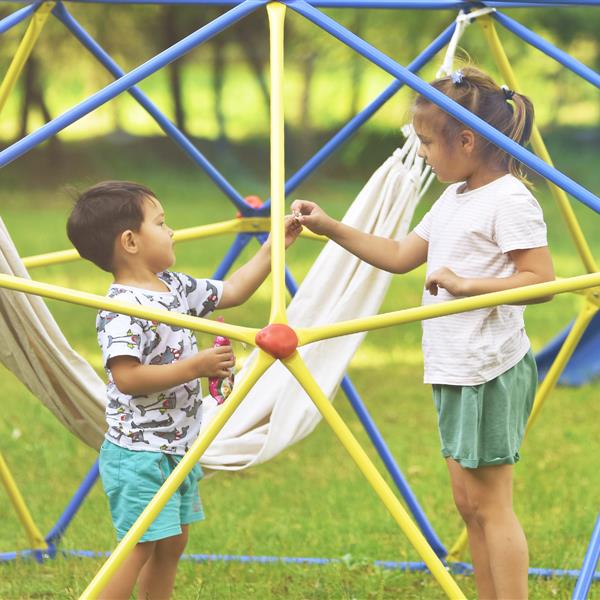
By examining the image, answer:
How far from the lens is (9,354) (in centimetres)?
336

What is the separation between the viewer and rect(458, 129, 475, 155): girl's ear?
3.09 m

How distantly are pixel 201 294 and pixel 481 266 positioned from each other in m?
0.75

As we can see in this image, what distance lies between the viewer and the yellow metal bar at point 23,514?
12.9ft

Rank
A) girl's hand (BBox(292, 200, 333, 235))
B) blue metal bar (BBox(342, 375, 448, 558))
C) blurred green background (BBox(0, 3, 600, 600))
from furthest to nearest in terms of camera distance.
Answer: blurred green background (BBox(0, 3, 600, 600))
blue metal bar (BBox(342, 375, 448, 558))
girl's hand (BBox(292, 200, 333, 235))

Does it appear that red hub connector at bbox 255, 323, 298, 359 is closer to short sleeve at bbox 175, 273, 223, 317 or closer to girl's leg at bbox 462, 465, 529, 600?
short sleeve at bbox 175, 273, 223, 317

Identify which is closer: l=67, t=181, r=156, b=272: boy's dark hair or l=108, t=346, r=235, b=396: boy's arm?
l=108, t=346, r=235, b=396: boy's arm

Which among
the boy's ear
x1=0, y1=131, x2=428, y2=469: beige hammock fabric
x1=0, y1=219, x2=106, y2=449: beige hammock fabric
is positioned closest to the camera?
the boy's ear

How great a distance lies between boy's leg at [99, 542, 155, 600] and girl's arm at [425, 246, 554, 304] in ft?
3.15

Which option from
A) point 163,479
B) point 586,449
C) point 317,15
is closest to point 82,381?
point 163,479

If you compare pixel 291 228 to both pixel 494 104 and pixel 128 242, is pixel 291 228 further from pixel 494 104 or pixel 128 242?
pixel 494 104

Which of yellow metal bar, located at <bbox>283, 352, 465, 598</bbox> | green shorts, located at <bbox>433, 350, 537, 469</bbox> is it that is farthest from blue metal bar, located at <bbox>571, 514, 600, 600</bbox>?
yellow metal bar, located at <bbox>283, 352, 465, 598</bbox>

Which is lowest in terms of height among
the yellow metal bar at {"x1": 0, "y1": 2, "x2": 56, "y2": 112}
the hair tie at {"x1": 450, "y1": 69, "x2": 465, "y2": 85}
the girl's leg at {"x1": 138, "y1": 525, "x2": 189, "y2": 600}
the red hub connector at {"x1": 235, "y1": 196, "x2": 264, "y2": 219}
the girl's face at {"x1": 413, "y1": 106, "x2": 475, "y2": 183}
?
the girl's leg at {"x1": 138, "y1": 525, "x2": 189, "y2": 600}

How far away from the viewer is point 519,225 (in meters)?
2.95

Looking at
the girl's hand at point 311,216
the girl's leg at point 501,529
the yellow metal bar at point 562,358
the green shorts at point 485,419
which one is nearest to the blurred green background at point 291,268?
the girl's hand at point 311,216
